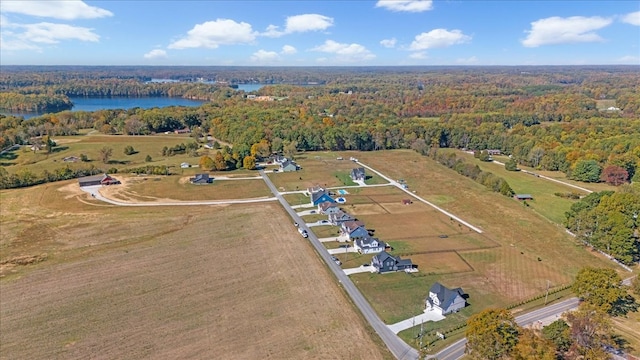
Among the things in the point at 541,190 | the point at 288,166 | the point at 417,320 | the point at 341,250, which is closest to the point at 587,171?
the point at 541,190

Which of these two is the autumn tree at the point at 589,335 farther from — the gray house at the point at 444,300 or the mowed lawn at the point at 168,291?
the mowed lawn at the point at 168,291

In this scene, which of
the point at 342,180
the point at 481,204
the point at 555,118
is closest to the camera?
the point at 481,204

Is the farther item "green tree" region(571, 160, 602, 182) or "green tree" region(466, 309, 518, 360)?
"green tree" region(571, 160, 602, 182)

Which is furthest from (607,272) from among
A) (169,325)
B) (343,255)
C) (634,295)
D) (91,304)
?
(91,304)

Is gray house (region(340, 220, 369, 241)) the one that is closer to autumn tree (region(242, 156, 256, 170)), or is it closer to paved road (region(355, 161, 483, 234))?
paved road (region(355, 161, 483, 234))

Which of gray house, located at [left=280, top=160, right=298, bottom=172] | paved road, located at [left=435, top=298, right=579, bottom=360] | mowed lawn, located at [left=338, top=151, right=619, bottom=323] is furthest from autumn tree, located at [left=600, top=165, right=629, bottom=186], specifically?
gray house, located at [left=280, top=160, right=298, bottom=172]

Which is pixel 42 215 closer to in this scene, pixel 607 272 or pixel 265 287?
pixel 265 287

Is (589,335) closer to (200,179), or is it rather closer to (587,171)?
(200,179)
